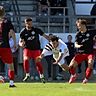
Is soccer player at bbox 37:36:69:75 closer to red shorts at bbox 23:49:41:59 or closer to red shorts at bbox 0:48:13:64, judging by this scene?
red shorts at bbox 23:49:41:59

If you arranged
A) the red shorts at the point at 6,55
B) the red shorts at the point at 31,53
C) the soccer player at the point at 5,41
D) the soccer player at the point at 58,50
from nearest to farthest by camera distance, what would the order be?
the soccer player at the point at 5,41 < the red shorts at the point at 6,55 < the soccer player at the point at 58,50 < the red shorts at the point at 31,53

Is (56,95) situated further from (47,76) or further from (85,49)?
(47,76)

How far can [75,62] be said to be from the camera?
16750 millimetres

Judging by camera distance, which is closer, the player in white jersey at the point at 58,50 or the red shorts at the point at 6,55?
the red shorts at the point at 6,55

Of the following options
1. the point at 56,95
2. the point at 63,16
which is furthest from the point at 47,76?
the point at 56,95

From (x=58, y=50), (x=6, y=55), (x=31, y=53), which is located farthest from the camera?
(x=31, y=53)

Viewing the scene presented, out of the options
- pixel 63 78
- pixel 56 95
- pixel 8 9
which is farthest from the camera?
pixel 8 9

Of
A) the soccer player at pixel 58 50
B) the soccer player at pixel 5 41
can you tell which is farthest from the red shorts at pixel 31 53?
the soccer player at pixel 5 41

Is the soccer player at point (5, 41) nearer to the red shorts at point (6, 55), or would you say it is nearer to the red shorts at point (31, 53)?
the red shorts at point (6, 55)

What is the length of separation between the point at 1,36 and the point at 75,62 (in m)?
3.43

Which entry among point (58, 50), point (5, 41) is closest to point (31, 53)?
point (58, 50)

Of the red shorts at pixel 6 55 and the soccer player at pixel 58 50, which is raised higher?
the red shorts at pixel 6 55

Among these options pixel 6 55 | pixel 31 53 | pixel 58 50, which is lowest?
pixel 31 53

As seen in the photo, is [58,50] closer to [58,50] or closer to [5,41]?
[58,50]
